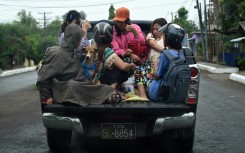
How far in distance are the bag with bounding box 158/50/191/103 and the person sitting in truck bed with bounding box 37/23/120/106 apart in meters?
0.61

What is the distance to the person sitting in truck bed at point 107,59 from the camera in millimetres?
5064

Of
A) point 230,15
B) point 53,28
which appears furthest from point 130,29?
point 53,28

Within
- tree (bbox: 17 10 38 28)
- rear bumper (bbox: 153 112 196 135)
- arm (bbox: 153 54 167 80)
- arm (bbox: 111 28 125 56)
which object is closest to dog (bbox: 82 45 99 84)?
arm (bbox: 111 28 125 56)

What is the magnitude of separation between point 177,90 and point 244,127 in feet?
9.55

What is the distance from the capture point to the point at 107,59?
16.7ft

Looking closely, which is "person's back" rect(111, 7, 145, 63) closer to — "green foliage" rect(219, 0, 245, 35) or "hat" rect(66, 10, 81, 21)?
"hat" rect(66, 10, 81, 21)

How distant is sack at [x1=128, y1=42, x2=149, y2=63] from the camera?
18.8 ft

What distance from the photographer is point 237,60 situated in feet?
90.0

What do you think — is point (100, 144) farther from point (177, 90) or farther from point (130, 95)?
point (177, 90)

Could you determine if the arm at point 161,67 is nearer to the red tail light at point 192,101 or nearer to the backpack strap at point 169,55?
the backpack strap at point 169,55

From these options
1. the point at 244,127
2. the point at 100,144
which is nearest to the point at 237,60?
the point at 244,127

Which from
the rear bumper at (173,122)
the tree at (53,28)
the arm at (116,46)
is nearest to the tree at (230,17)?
the arm at (116,46)

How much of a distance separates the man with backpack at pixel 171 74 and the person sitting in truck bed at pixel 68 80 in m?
0.58

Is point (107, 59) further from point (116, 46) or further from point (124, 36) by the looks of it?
point (124, 36)
